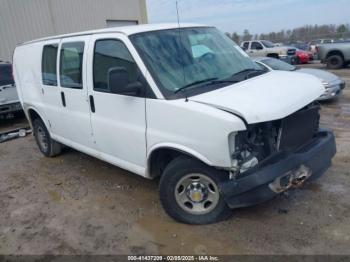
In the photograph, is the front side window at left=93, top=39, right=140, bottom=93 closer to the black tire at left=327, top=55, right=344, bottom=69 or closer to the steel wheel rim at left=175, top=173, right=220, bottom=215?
the steel wheel rim at left=175, top=173, right=220, bottom=215

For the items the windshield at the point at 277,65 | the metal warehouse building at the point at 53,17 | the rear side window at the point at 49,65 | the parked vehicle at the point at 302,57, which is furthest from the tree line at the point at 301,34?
the rear side window at the point at 49,65

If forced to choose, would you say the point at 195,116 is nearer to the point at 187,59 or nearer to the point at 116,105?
the point at 187,59

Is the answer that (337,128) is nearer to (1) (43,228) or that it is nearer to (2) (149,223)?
(2) (149,223)

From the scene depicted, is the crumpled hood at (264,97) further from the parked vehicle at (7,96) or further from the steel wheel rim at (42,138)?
the parked vehicle at (7,96)

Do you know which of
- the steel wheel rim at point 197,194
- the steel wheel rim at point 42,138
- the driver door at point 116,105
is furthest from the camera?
the steel wheel rim at point 42,138

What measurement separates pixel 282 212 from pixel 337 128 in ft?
12.5

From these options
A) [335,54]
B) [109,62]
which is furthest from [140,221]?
[335,54]

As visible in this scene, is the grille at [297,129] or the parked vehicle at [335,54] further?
the parked vehicle at [335,54]

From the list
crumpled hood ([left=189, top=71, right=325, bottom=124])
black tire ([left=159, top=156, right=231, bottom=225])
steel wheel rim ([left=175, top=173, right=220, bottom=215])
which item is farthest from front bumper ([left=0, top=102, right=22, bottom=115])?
crumpled hood ([left=189, top=71, right=325, bottom=124])

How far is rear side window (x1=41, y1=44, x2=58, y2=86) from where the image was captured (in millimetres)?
5109

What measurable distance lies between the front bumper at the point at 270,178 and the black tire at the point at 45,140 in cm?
390

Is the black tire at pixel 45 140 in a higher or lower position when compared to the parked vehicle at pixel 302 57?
higher

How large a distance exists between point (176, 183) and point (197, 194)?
0.81 ft

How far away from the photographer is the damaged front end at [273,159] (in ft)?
10.3
